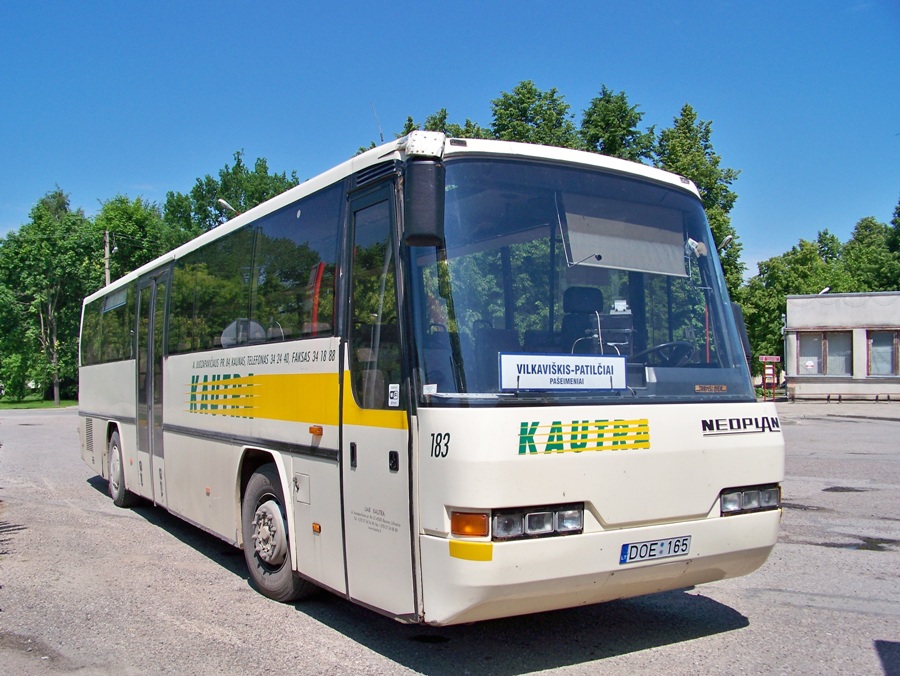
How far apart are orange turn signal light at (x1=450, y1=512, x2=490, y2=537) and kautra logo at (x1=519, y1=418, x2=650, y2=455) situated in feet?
1.31

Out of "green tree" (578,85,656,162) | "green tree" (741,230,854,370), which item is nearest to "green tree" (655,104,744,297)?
"green tree" (578,85,656,162)

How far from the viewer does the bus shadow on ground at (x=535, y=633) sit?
16.9 feet

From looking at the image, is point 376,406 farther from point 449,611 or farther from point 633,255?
point 633,255

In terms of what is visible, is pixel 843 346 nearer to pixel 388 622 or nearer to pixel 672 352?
pixel 672 352

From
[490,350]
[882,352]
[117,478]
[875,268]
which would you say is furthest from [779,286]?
[490,350]

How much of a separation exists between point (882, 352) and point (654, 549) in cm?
4377

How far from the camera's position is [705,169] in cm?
4234

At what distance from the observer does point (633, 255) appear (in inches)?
216

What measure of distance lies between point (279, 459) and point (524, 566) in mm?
2536

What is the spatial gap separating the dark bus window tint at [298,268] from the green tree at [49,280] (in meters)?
51.4

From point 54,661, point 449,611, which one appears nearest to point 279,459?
point 54,661

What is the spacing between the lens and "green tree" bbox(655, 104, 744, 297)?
135 feet

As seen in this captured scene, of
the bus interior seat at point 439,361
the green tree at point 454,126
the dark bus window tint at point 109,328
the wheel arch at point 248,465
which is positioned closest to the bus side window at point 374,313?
the bus interior seat at point 439,361

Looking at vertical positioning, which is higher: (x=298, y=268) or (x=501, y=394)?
(x=298, y=268)
